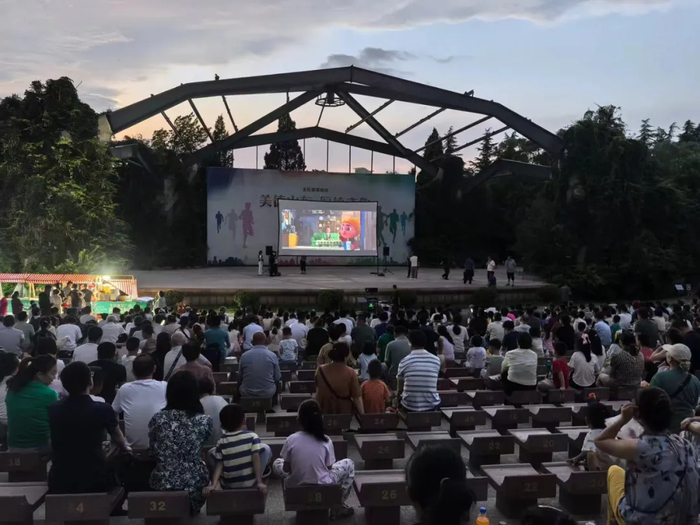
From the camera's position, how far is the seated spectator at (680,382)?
3822mm

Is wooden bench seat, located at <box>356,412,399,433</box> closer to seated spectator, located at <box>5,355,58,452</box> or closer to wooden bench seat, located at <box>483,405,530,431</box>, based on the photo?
wooden bench seat, located at <box>483,405,530,431</box>

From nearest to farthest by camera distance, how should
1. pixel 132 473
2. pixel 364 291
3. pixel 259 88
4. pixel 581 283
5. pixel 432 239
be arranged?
pixel 132 473
pixel 364 291
pixel 581 283
pixel 259 88
pixel 432 239

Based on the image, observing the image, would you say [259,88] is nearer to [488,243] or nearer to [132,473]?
[488,243]

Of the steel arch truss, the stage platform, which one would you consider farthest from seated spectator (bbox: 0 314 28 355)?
the steel arch truss

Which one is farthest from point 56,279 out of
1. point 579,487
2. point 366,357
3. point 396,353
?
point 579,487

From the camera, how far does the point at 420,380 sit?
16.5ft

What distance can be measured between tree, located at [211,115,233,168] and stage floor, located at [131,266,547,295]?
606cm

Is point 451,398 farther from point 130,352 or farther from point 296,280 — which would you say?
point 296,280

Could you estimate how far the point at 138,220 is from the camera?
26109 millimetres

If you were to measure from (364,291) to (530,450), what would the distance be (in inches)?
521

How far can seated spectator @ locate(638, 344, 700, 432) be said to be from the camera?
3822mm

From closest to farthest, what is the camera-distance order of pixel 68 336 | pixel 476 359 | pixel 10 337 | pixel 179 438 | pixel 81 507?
pixel 81 507 < pixel 179 438 < pixel 10 337 < pixel 476 359 < pixel 68 336

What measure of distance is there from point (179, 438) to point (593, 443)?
240 cm

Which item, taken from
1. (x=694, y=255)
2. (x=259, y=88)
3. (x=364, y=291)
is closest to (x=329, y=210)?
(x=259, y=88)
